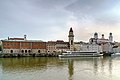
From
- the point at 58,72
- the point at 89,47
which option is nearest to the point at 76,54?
the point at 89,47

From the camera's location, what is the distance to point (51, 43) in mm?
86438

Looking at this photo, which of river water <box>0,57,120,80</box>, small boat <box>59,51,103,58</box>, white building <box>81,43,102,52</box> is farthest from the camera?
white building <box>81,43,102,52</box>

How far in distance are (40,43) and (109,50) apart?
137ft

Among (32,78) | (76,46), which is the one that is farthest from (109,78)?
(76,46)

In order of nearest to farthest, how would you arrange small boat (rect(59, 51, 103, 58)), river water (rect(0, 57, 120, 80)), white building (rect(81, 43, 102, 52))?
river water (rect(0, 57, 120, 80)), small boat (rect(59, 51, 103, 58)), white building (rect(81, 43, 102, 52))

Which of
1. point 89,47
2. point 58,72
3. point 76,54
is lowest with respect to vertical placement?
point 58,72

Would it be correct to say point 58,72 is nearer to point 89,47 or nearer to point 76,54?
point 76,54

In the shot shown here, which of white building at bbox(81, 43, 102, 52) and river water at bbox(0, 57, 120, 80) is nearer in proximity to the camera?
river water at bbox(0, 57, 120, 80)

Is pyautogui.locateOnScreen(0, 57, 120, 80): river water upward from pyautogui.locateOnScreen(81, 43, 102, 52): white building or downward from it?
downward

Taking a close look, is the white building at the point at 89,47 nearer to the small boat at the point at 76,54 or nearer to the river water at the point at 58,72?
the small boat at the point at 76,54

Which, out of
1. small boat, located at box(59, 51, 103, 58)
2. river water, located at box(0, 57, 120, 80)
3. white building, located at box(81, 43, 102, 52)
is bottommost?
river water, located at box(0, 57, 120, 80)

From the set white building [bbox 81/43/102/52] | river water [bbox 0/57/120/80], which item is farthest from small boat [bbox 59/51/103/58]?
river water [bbox 0/57/120/80]

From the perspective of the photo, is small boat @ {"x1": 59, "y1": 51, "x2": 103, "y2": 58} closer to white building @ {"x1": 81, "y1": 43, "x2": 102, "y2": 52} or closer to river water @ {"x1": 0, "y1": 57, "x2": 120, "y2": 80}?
white building @ {"x1": 81, "y1": 43, "x2": 102, "y2": 52}

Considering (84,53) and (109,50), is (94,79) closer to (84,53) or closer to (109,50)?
(84,53)
